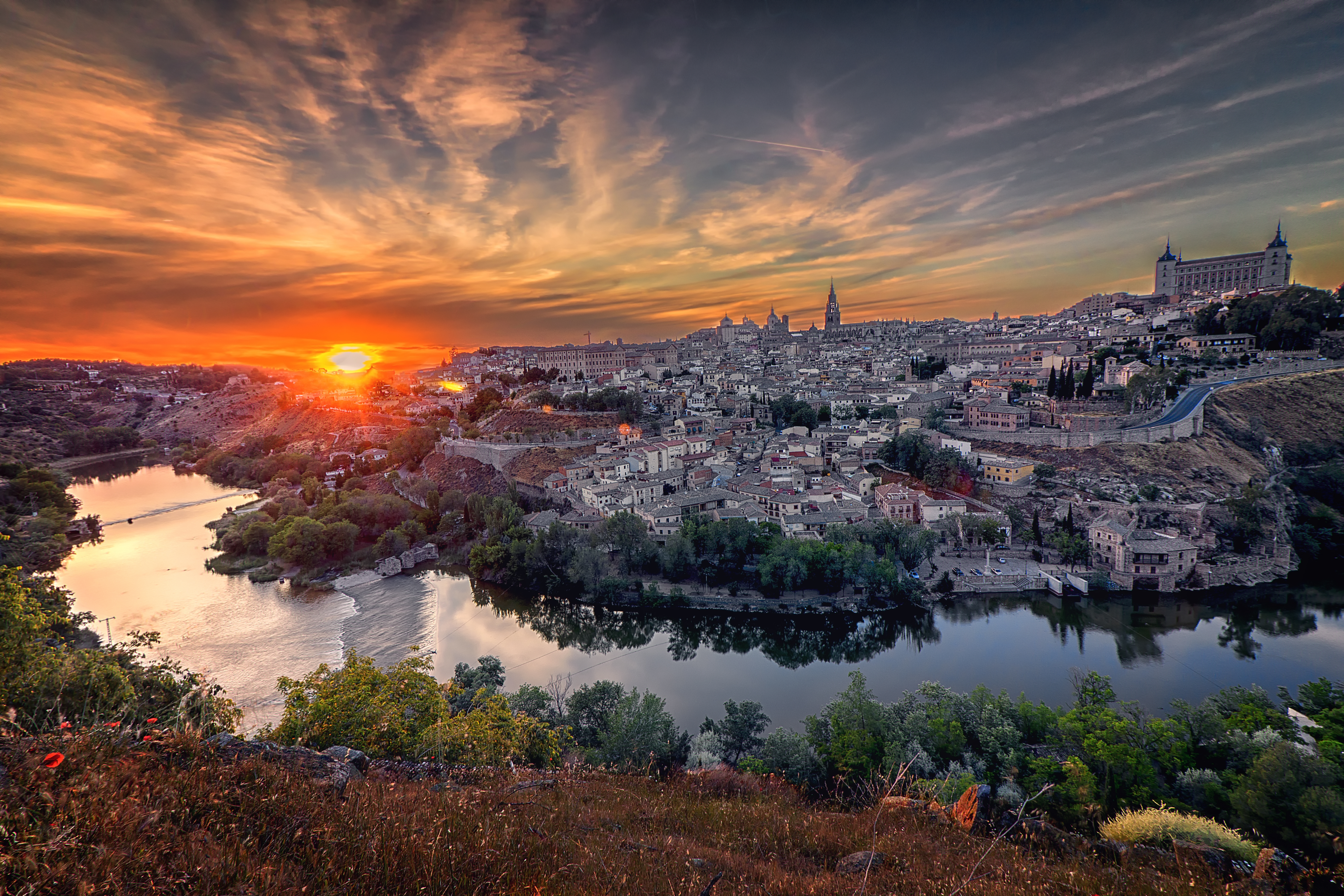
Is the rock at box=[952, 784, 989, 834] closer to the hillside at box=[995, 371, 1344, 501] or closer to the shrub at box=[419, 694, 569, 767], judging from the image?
the shrub at box=[419, 694, 569, 767]

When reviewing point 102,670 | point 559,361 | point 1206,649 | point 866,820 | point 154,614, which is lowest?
point 1206,649

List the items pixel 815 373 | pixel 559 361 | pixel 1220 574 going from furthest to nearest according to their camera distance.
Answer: pixel 559 361 < pixel 815 373 < pixel 1220 574

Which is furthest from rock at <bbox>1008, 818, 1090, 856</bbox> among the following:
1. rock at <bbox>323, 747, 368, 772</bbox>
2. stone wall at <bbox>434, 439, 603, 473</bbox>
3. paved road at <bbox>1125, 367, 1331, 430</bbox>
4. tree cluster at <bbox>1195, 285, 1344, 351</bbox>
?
tree cluster at <bbox>1195, 285, 1344, 351</bbox>

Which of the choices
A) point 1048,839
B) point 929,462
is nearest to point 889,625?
point 929,462

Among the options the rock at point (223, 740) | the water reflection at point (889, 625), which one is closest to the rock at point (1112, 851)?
the rock at point (223, 740)

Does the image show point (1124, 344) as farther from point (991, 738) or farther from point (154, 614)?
point (154, 614)

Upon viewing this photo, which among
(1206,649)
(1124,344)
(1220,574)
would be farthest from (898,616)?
(1124,344)

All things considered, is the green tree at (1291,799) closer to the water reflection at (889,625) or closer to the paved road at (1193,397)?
the water reflection at (889,625)

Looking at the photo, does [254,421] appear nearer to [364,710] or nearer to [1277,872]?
[364,710]
